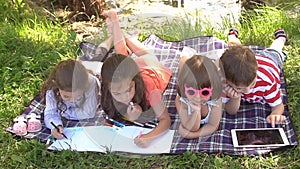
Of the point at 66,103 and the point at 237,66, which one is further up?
the point at 237,66

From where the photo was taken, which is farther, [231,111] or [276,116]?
[231,111]

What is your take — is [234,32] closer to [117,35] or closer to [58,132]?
[117,35]

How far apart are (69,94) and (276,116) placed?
118cm

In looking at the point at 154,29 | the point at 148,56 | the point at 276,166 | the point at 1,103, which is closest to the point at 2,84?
the point at 1,103

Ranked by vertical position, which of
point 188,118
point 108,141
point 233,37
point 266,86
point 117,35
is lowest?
point 108,141

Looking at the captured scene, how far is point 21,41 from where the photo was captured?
393cm

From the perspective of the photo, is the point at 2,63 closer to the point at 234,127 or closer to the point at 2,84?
the point at 2,84

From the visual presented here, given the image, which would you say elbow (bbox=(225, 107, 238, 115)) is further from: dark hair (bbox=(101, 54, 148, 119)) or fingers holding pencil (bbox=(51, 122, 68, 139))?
fingers holding pencil (bbox=(51, 122, 68, 139))

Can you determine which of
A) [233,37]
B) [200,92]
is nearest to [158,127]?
[200,92]

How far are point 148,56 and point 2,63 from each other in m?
1.21

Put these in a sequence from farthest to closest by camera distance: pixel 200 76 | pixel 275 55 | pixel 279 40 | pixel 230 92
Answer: pixel 279 40
pixel 275 55
pixel 230 92
pixel 200 76

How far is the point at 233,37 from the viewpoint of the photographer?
363 centimetres

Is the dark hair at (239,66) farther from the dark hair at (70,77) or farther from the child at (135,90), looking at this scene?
the dark hair at (70,77)

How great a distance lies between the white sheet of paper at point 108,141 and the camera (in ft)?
8.86
